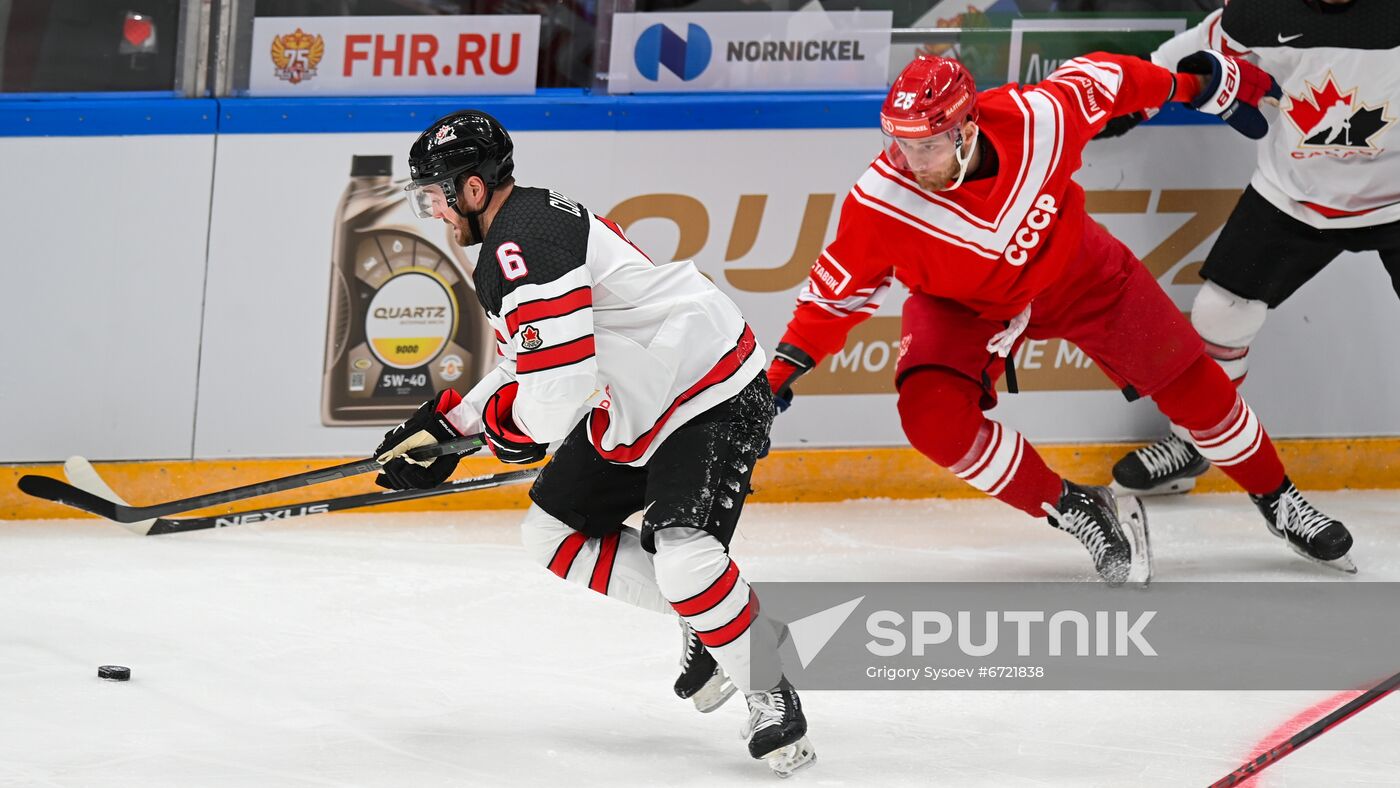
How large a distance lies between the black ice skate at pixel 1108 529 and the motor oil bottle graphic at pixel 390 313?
1.60m

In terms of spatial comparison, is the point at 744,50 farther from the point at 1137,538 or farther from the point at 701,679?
the point at 701,679

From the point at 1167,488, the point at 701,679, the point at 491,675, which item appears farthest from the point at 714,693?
the point at 1167,488

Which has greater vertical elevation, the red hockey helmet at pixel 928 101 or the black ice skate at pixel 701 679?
the red hockey helmet at pixel 928 101

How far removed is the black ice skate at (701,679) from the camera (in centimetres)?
279

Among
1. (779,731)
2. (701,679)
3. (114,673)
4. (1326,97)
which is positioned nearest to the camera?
(779,731)

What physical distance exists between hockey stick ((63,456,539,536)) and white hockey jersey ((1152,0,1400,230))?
6.48ft

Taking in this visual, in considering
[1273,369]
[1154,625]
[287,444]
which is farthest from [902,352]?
[287,444]

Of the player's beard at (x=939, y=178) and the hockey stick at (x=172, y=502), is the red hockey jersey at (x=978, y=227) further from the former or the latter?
the hockey stick at (x=172, y=502)

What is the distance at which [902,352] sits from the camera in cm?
359

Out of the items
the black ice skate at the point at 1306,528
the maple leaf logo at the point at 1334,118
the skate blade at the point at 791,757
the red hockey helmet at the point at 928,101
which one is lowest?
the skate blade at the point at 791,757

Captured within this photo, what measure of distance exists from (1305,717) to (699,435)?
1.27 meters

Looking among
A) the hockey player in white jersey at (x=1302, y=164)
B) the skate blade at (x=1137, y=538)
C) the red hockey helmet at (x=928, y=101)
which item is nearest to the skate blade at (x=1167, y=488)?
the hockey player in white jersey at (x=1302, y=164)

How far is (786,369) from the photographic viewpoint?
3338 millimetres

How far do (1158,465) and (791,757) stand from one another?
204 centimetres
